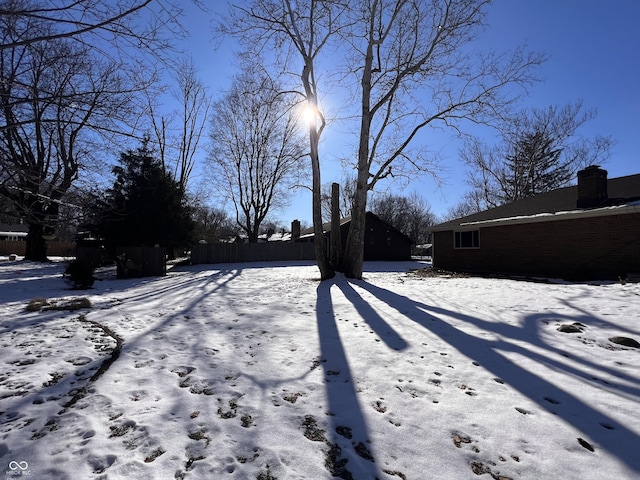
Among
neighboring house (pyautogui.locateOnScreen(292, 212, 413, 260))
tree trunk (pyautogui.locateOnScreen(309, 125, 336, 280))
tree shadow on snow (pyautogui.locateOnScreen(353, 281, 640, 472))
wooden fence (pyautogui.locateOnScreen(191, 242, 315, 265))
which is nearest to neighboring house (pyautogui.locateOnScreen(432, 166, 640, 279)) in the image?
tree shadow on snow (pyautogui.locateOnScreen(353, 281, 640, 472))

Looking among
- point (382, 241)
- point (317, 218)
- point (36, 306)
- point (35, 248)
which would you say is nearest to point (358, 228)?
point (317, 218)

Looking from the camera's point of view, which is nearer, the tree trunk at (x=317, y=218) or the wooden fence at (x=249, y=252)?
the tree trunk at (x=317, y=218)

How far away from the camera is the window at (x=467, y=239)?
1582 centimetres

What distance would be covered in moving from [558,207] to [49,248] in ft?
148

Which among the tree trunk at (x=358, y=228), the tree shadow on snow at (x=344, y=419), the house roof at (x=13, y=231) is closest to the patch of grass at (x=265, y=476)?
the tree shadow on snow at (x=344, y=419)

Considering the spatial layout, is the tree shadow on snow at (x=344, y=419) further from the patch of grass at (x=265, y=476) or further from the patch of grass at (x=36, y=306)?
the patch of grass at (x=36, y=306)

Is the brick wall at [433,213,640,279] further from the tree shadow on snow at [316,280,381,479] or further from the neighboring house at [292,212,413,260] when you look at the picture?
the neighboring house at [292,212,413,260]

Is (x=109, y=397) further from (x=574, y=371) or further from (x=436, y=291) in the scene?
(x=436, y=291)

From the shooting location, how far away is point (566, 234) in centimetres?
1182

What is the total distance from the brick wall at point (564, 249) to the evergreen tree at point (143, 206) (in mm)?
16337

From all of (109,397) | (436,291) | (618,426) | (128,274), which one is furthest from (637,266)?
(128,274)
